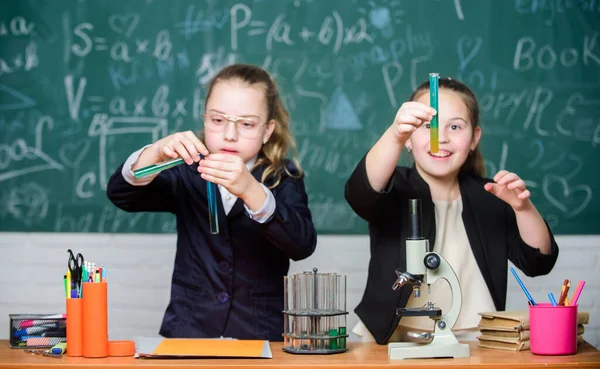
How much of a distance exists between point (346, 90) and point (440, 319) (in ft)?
6.80

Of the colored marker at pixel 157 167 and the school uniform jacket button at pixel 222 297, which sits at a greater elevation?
the colored marker at pixel 157 167

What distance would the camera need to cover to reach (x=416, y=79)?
396 cm

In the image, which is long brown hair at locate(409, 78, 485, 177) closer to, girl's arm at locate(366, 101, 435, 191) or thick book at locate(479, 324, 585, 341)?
girl's arm at locate(366, 101, 435, 191)

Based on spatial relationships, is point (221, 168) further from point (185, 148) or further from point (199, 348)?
point (199, 348)

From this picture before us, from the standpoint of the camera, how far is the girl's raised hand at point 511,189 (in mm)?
2150

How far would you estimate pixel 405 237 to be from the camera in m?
2.35

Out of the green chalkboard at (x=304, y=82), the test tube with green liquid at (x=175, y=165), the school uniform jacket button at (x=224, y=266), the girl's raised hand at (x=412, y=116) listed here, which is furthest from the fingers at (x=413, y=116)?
the green chalkboard at (x=304, y=82)

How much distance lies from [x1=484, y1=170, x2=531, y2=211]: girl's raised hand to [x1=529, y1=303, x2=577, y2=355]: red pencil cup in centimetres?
31

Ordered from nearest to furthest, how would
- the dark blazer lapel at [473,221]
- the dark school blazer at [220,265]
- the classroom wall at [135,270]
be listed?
the dark blazer lapel at [473,221] < the dark school blazer at [220,265] < the classroom wall at [135,270]

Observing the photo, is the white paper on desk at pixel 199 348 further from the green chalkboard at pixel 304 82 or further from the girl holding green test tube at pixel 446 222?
the green chalkboard at pixel 304 82

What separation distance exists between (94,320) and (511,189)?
1.06m

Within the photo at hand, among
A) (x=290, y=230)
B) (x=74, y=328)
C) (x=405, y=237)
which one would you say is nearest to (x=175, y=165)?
(x=290, y=230)

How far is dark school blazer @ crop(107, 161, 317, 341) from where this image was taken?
245cm

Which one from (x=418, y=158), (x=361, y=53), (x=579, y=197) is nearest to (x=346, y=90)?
(x=361, y=53)
